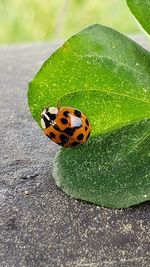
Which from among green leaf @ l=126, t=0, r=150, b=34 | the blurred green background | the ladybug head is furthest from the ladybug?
the blurred green background

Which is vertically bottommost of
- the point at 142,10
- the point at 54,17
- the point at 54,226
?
the point at 54,17

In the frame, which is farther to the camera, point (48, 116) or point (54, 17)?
point (54, 17)

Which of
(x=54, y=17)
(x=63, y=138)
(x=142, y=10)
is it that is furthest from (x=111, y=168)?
(x=54, y=17)

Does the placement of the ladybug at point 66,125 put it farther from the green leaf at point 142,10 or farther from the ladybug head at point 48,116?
the green leaf at point 142,10

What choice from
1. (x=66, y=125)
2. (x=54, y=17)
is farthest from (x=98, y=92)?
(x=54, y=17)

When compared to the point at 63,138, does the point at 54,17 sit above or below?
below

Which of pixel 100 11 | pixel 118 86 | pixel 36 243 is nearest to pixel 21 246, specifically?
pixel 36 243

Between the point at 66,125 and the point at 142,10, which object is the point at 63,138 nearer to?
the point at 66,125

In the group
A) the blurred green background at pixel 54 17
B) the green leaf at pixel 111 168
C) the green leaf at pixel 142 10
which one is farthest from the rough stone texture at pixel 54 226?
the blurred green background at pixel 54 17
